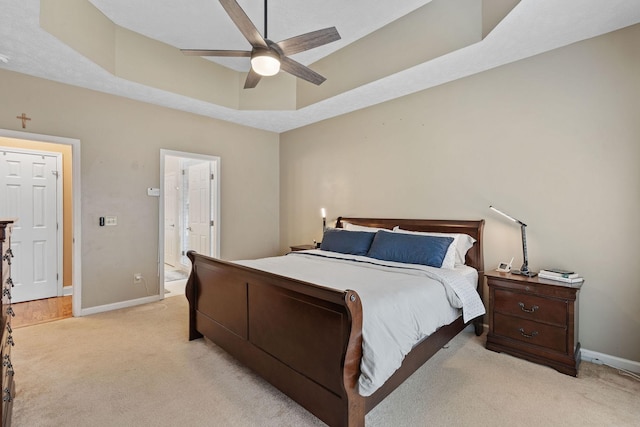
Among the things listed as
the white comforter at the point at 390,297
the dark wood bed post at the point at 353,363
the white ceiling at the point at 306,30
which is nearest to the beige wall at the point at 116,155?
the white ceiling at the point at 306,30

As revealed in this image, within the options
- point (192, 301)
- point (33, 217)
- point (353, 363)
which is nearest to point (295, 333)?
point (353, 363)

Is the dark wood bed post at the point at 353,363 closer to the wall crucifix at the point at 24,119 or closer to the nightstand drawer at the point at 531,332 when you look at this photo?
the nightstand drawer at the point at 531,332

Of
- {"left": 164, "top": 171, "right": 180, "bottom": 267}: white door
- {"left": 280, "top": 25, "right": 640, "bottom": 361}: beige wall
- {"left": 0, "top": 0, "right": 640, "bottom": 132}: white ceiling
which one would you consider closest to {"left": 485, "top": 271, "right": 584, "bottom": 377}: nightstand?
{"left": 280, "top": 25, "right": 640, "bottom": 361}: beige wall

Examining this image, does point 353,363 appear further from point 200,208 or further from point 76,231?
point 200,208

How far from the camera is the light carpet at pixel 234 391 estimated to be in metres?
1.88

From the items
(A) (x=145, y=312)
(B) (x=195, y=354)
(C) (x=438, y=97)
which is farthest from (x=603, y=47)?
(A) (x=145, y=312)

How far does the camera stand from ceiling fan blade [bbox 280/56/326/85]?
2.49 m

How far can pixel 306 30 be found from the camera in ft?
11.1

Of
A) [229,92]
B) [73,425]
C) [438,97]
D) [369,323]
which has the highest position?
[229,92]

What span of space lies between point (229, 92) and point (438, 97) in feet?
8.99

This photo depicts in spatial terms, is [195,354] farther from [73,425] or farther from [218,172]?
[218,172]

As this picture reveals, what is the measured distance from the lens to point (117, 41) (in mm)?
3324

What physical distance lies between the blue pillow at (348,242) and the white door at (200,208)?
2128 mm

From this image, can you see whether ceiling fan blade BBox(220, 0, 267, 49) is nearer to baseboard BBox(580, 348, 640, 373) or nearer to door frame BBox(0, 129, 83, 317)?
door frame BBox(0, 129, 83, 317)
